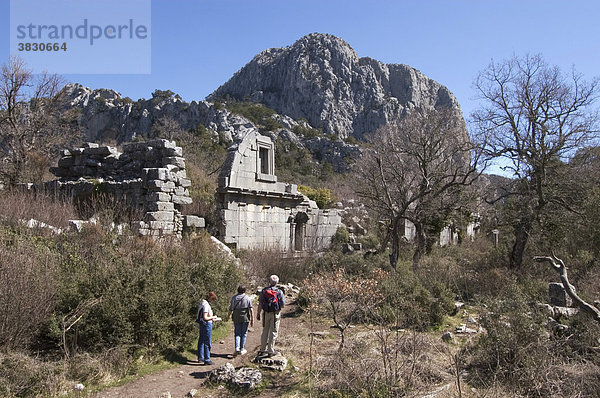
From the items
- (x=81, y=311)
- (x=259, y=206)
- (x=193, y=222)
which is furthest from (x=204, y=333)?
(x=259, y=206)

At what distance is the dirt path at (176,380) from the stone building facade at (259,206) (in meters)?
7.16

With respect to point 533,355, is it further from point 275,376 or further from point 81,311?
point 81,311

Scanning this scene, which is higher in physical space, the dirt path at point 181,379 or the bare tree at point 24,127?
the bare tree at point 24,127

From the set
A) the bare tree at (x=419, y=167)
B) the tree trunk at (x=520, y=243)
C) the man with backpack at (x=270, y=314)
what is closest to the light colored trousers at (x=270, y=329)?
the man with backpack at (x=270, y=314)

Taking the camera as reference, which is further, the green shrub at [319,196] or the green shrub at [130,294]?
the green shrub at [319,196]

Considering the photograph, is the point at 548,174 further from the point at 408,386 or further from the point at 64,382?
the point at 64,382

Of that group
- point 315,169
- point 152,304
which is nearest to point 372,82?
point 315,169

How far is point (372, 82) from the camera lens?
89.2 metres

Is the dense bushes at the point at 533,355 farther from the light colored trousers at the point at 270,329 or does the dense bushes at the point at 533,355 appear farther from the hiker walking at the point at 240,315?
the hiker walking at the point at 240,315

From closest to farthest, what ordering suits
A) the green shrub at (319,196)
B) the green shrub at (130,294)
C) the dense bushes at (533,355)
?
the dense bushes at (533,355)
the green shrub at (130,294)
the green shrub at (319,196)

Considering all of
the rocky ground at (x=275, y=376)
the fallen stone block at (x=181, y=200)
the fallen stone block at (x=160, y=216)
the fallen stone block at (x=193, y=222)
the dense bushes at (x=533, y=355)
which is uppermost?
the fallen stone block at (x=181, y=200)

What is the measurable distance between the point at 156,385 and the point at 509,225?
13086 mm

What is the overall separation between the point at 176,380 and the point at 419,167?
10.4 metres

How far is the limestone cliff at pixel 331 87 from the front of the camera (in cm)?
7981
